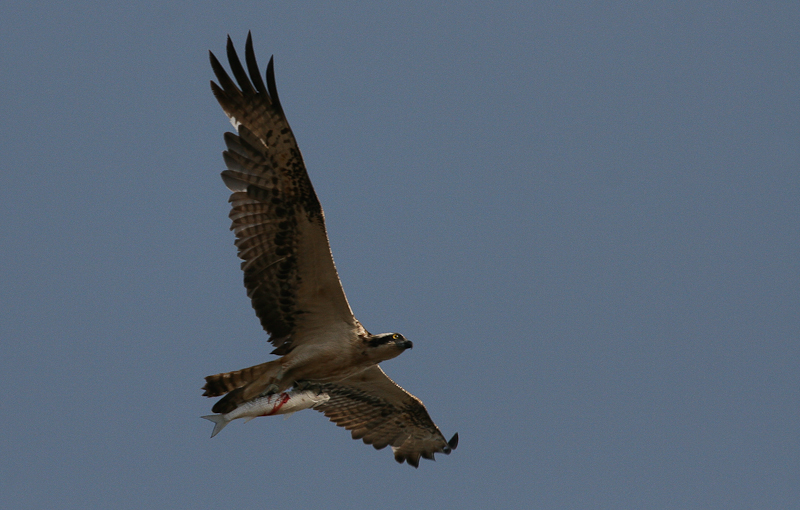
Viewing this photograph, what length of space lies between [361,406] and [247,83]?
16.9 feet

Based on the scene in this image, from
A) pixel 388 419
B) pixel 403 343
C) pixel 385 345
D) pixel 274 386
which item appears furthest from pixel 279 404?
pixel 388 419

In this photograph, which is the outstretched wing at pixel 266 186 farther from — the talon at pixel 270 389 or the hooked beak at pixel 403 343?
the talon at pixel 270 389

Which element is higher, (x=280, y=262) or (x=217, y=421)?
(x=280, y=262)

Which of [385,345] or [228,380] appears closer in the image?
[228,380]

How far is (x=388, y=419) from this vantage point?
13.0 m

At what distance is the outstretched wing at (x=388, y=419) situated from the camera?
12656mm

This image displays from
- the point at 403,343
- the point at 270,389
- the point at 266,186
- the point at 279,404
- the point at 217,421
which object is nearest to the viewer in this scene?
the point at 217,421

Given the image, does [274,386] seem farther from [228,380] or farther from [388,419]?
[388,419]

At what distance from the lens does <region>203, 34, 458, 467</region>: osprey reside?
1036 centimetres

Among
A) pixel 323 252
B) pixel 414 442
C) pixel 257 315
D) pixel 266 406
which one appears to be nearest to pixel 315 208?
pixel 323 252

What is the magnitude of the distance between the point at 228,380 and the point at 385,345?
200 centimetres

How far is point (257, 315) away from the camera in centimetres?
1101

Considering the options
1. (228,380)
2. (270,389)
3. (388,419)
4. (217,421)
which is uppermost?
(228,380)

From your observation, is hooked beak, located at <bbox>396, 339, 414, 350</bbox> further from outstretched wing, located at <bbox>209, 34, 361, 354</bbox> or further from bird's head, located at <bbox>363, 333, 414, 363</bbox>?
outstretched wing, located at <bbox>209, 34, 361, 354</bbox>
